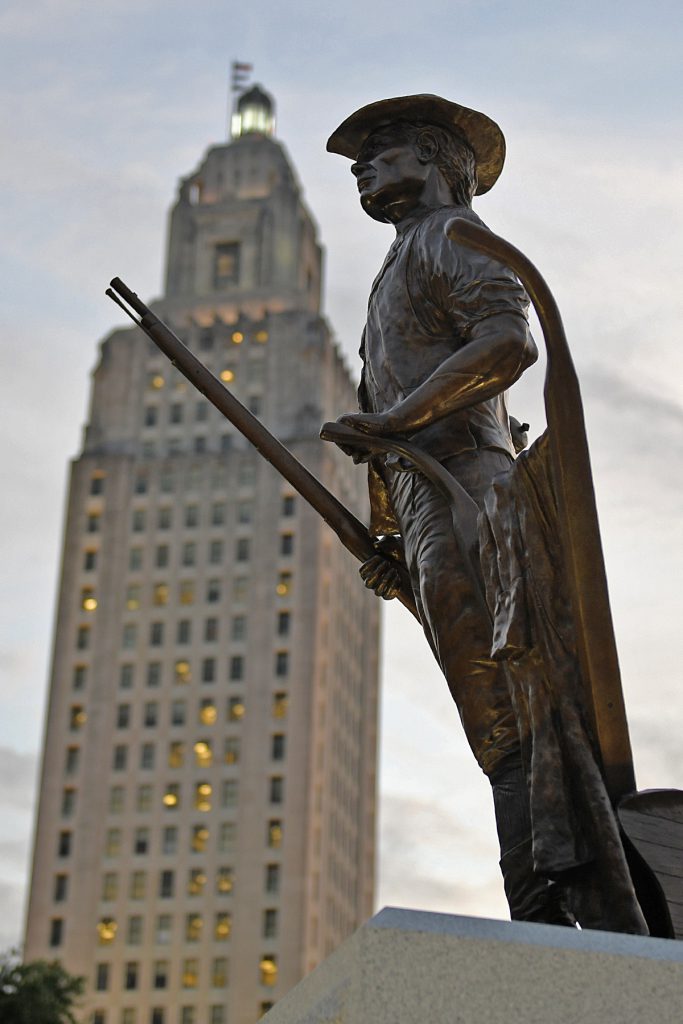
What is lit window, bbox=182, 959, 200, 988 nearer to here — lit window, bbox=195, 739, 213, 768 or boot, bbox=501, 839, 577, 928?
lit window, bbox=195, 739, 213, 768

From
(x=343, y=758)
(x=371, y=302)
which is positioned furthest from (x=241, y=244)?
(x=371, y=302)

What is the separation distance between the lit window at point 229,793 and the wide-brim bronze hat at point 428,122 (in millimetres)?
72982

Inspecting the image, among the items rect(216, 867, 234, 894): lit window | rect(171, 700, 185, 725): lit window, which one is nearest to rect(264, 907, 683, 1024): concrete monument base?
rect(216, 867, 234, 894): lit window

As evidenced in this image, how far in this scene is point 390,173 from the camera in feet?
24.2

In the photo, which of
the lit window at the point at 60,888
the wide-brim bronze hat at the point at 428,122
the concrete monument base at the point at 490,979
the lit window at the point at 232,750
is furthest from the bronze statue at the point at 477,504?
the lit window at the point at 60,888

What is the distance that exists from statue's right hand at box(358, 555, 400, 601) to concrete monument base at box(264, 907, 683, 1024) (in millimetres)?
2623

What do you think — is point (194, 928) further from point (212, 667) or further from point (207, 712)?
point (212, 667)

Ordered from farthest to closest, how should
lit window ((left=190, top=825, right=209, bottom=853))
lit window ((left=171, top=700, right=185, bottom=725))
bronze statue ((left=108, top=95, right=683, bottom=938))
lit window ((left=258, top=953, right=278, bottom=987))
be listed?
lit window ((left=171, top=700, right=185, bottom=725))
lit window ((left=190, top=825, right=209, bottom=853))
lit window ((left=258, top=953, right=278, bottom=987))
bronze statue ((left=108, top=95, right=683, bottom=938))

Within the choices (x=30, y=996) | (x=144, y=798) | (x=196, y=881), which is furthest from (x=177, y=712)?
(x=30, y=996)

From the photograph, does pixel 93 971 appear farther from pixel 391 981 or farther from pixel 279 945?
pixel 391 981

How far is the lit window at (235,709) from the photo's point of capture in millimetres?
80688

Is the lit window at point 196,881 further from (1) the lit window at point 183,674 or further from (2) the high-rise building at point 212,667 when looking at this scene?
(1) the lit window at point 183,674

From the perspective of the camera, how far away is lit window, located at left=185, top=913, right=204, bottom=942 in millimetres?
76125

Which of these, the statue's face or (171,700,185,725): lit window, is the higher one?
(171,700,185,725): lit window
